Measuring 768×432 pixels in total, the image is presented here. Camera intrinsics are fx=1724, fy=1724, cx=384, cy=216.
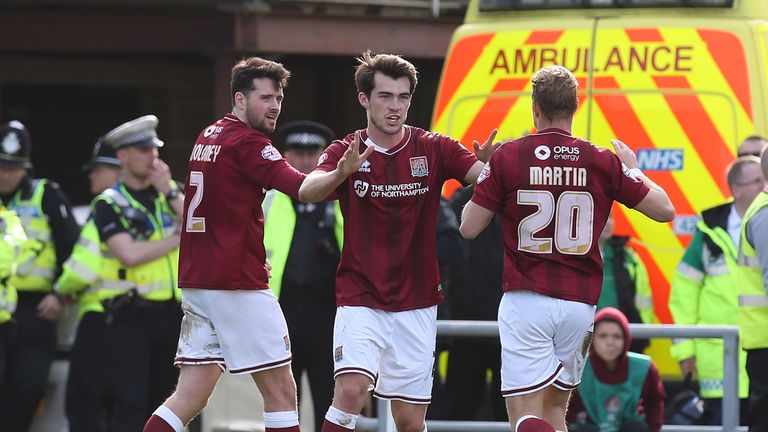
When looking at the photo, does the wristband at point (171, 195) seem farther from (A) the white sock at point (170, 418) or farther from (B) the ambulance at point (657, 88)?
(A) the white sock at point (170, 418)

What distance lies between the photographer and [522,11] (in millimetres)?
10188

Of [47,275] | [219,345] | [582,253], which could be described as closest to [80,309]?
[47,275]

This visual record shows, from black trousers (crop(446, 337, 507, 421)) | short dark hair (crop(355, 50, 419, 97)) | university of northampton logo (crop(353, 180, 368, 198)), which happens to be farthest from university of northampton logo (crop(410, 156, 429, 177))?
black trousers (crop(446, 337, 507, 421))

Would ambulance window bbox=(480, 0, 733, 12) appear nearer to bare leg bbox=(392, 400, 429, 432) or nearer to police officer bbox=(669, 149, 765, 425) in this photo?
police officer bbox=(669, 149, 765, 425)

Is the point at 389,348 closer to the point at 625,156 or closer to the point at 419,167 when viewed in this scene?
the point at 419,167

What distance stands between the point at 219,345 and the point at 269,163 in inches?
34.1

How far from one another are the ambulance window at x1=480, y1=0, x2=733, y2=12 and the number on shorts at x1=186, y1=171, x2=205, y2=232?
336cm

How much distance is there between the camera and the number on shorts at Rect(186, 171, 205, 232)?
290 inches

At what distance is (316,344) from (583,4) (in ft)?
8.26

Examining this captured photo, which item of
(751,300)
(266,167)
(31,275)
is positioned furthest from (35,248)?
(751,300)

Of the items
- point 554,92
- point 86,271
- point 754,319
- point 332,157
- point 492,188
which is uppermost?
point 554,92

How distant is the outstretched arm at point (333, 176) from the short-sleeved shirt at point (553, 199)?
0.50 meters

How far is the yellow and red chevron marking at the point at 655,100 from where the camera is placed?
9.42 metres

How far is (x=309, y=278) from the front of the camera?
940cm
